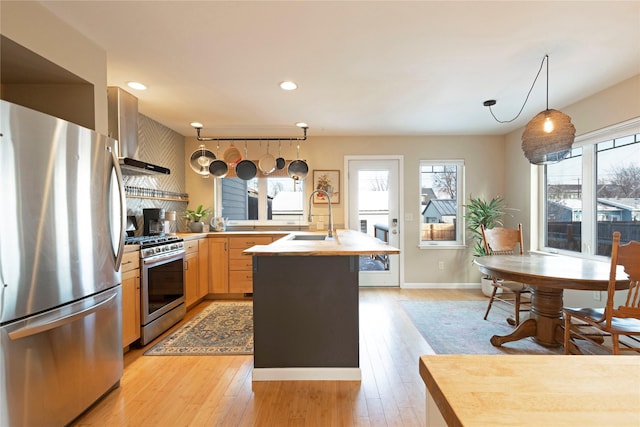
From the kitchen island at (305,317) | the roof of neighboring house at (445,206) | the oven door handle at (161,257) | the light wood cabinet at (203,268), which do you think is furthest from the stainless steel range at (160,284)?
the roof of neighboring house at (445,206)

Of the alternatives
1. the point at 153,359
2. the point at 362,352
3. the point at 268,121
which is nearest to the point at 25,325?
the point at 153,359

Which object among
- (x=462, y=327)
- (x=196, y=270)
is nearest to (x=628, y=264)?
(x=462, y=327)

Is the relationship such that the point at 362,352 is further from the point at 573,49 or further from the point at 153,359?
the point at 573,49

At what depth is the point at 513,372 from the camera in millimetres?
543

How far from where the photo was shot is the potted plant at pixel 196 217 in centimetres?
425

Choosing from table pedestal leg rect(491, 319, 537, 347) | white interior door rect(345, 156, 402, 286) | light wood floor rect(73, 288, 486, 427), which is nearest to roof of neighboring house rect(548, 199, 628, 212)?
table pedestal leg rect(491, 319, 537, 347)

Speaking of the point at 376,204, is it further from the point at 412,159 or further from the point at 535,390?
the point at 535,390

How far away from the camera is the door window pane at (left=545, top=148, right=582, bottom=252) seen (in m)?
3.36

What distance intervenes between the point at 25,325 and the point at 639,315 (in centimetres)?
340

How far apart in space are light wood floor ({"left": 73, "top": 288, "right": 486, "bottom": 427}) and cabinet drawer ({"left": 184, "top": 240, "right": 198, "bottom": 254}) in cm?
120

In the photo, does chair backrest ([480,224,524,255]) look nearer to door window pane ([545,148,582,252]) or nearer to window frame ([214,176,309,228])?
door window pane ([545,148,582,252])

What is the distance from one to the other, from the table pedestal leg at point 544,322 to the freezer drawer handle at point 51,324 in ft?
10.0

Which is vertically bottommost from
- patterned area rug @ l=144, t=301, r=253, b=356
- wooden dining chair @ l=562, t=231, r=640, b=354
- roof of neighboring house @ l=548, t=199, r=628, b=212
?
patterned area rug @ l=144, t=301, r=253, b=356

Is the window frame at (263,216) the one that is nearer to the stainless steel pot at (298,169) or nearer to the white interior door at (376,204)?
the white interior door at (376,204)
